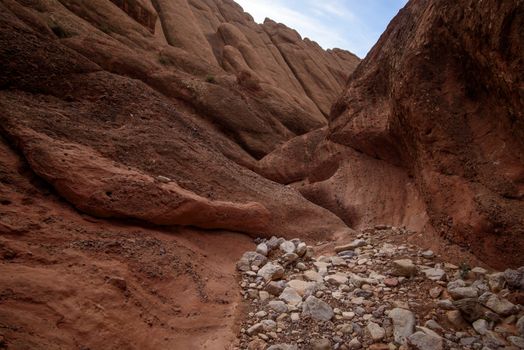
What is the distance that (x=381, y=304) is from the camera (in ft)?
13.4

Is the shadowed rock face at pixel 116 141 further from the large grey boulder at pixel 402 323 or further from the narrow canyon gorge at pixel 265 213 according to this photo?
the large grey boulder at pixel 402 323

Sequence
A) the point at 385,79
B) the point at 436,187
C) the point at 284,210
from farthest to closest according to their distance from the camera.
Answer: the point at 385,79, the point at 284,210, the point at 436,187

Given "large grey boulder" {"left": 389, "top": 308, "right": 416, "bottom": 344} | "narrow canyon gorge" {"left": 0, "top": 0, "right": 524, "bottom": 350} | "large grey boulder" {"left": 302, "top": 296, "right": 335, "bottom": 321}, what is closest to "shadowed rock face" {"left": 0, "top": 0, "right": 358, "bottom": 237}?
"narrow canyon gorge" {"left": 0, "top": 0, "right": 524, "bottom": 350}

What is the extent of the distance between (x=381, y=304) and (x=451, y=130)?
11.3 ft

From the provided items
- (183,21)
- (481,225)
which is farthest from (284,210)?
(183,21)

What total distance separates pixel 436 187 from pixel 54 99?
276 inches

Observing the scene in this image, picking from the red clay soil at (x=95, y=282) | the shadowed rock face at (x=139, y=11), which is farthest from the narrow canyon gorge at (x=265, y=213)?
the shadowed rock face at (x=139, y=11)

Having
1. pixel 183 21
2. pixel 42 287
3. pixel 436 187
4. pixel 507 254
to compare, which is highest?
pixel 183 21

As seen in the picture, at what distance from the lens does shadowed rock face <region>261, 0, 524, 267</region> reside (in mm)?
4676

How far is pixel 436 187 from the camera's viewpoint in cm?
611

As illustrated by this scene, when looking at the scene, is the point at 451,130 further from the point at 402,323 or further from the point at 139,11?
the point at 139,11

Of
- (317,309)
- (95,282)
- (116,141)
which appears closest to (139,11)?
(116,141)

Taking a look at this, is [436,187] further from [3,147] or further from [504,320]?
[3,147]

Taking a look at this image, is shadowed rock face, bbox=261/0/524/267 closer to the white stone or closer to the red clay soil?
the white stone
